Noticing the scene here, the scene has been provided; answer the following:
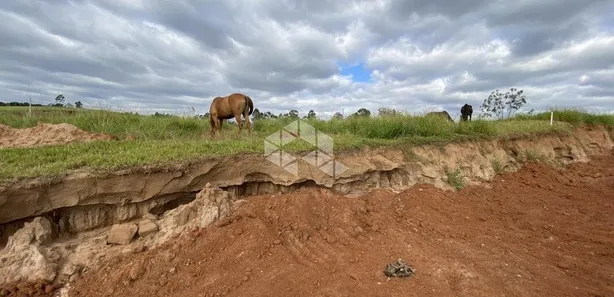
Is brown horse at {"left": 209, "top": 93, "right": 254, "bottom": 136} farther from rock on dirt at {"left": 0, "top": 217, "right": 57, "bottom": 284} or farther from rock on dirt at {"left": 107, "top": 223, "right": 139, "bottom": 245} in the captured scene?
rock on dirt at {"left": 0, "top": 217, "right": 57, "bottom": 284}

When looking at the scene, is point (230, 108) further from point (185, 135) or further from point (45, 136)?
point (45, 136)

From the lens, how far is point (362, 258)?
3.69 m

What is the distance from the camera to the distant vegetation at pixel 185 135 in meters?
3.88

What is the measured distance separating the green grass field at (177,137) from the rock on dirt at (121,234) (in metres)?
0.67

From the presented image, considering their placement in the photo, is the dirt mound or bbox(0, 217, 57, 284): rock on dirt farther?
the dirt mound

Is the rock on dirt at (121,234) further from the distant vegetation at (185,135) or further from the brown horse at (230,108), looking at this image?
the brown horse at (230,108)

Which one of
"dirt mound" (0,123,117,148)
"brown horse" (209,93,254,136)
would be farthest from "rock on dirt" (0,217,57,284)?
"brown horse" (209,93,254,136)

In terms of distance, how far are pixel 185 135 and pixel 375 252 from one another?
5.68 meters

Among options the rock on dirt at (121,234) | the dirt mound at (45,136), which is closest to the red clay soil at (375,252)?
the rock on dirt at (121,234)

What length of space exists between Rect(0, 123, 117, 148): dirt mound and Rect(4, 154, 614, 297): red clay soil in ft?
10.7

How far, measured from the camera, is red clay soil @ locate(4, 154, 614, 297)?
3196 millimetres

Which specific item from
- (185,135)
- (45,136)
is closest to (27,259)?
(45,136)

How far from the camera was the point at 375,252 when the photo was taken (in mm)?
3812

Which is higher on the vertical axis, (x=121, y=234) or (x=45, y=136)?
(x=45, y=136)
